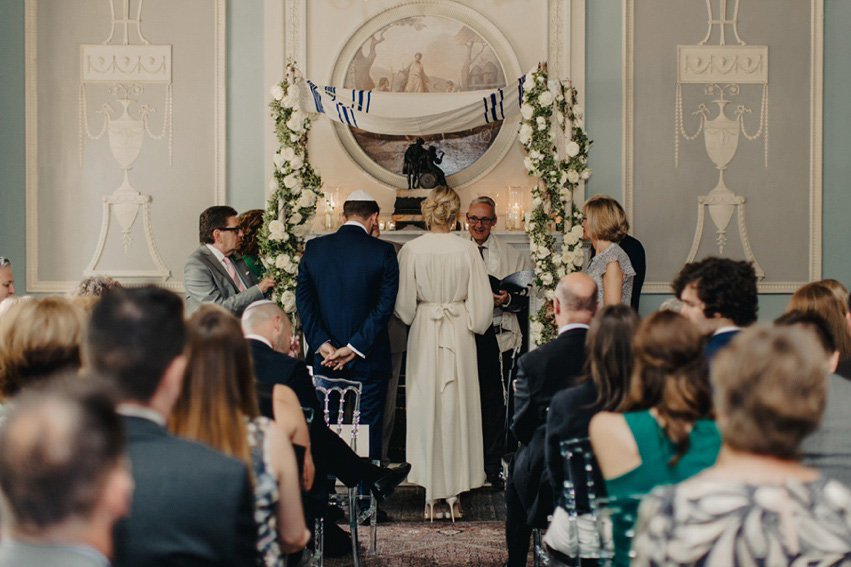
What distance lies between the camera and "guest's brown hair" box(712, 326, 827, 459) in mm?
1731

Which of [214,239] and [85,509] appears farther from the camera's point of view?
[214,239]

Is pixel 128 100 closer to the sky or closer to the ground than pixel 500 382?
closer to the sky

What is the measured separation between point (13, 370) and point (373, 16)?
5.26m

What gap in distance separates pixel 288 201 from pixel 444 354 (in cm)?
157

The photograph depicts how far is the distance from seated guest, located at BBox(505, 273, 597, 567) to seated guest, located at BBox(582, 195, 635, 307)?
1.87m

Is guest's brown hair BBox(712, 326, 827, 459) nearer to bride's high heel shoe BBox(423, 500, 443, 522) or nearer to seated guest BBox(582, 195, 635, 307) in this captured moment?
seated guest BBox(582, 195, 635, 307)

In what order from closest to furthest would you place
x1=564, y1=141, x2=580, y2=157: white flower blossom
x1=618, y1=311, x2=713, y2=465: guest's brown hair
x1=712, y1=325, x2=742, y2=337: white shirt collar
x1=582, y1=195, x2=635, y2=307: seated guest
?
x1=618, y1=311, x2=713, y2=465: guest's brown hair
x1=712, y1=325, x2=742, y2=337: white shirt collar
x1=582, y1=195, x2=635, y2=307: seated guest
x1=564, y1=141, x2=580, y2=157: white flower blossom

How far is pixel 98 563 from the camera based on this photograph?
1314mm

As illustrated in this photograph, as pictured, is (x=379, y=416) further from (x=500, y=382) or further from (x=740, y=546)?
(x=740, y=546)

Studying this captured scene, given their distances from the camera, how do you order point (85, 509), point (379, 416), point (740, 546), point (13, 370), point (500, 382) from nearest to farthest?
point (85, 509)
point (740, 546)
point (13, 370)
point (379, 416)
point (500, 382)

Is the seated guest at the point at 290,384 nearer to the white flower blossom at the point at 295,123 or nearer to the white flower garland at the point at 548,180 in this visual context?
the white flower garland at the point at 548,180

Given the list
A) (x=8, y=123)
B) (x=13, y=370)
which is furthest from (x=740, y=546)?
(x=8, y=123)

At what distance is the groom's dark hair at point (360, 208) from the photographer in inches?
225

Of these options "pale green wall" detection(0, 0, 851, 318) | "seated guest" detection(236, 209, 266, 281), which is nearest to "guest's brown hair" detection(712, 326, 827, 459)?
"seated guest" detection(236, 209, 266, 281)
